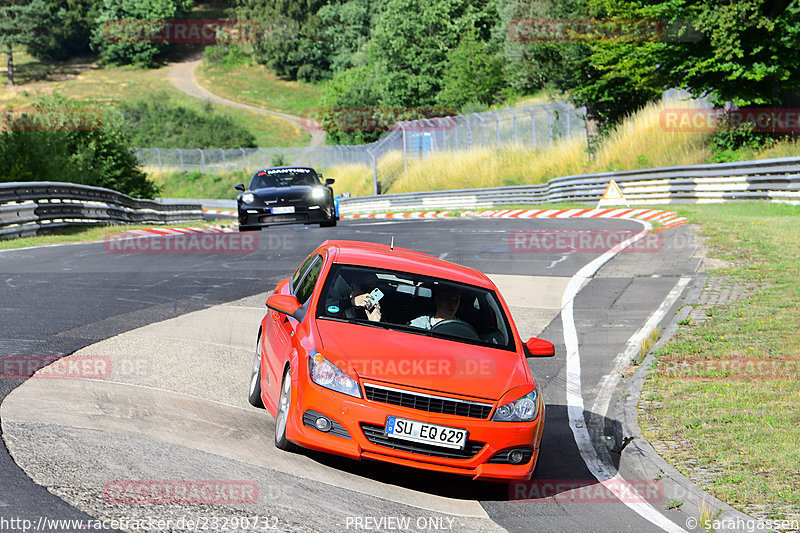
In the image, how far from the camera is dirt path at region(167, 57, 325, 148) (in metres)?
101

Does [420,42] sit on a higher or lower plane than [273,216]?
higher

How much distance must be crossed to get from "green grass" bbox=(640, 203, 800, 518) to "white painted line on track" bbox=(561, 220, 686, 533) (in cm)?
49

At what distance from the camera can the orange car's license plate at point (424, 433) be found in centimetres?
601

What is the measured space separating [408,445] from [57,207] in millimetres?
20884

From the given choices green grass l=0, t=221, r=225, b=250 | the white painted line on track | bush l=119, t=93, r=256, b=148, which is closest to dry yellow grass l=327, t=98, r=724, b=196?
green grass l=0, t=221, r=225, b=250

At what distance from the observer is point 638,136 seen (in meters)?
38.6

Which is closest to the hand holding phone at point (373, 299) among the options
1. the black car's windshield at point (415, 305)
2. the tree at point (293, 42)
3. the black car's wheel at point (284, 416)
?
the black car's windshield at point (415, 305)

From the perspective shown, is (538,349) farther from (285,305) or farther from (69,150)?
(69,150)

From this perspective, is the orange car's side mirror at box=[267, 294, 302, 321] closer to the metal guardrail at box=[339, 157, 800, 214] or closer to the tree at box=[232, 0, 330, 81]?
the metal guardrail at box=[339, 157, 800, 214]

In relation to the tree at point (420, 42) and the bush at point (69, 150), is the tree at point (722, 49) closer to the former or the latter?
the bush at point (69, 150)

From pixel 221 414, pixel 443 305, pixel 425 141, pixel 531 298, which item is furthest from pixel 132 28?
pixel 443 305

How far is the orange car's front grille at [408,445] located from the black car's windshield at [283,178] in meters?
17.7

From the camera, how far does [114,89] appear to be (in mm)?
117312

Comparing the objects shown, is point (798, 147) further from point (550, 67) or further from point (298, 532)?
point (298, 532)
